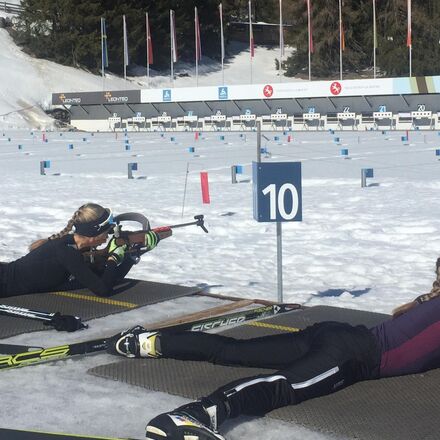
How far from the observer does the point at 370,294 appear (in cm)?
789

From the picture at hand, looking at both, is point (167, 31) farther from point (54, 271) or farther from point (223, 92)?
point (54, 271)

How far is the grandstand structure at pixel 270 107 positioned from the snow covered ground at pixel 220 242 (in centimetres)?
2333

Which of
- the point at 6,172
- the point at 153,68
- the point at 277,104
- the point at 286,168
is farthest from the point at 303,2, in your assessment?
the point at 286,168

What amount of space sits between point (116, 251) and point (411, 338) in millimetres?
3093

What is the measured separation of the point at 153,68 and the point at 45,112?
74.3 ft

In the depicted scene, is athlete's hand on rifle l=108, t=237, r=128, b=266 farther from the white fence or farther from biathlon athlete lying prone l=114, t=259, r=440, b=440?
the white fence

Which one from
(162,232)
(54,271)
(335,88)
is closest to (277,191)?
(162,232)

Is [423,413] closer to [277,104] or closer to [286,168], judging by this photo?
[286,168]

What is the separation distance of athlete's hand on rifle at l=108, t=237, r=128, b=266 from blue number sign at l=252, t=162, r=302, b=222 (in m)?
1.12

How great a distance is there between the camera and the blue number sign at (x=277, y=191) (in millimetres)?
6996

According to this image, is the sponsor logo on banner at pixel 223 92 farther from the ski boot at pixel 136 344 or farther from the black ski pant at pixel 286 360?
the black ski pant at pixel 286 360

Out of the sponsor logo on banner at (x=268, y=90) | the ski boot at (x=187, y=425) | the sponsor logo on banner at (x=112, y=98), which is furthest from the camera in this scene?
the sponsor logo on banner at (x=112, y=98)

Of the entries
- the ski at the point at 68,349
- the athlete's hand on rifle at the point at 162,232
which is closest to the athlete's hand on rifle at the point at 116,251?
the athlete's hand on rifle at the point at 162,232

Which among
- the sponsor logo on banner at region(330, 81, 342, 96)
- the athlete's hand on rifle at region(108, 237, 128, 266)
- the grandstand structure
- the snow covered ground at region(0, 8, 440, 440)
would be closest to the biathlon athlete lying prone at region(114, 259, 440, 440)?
the snow covered ground at region(0, 8, 440, 440)
